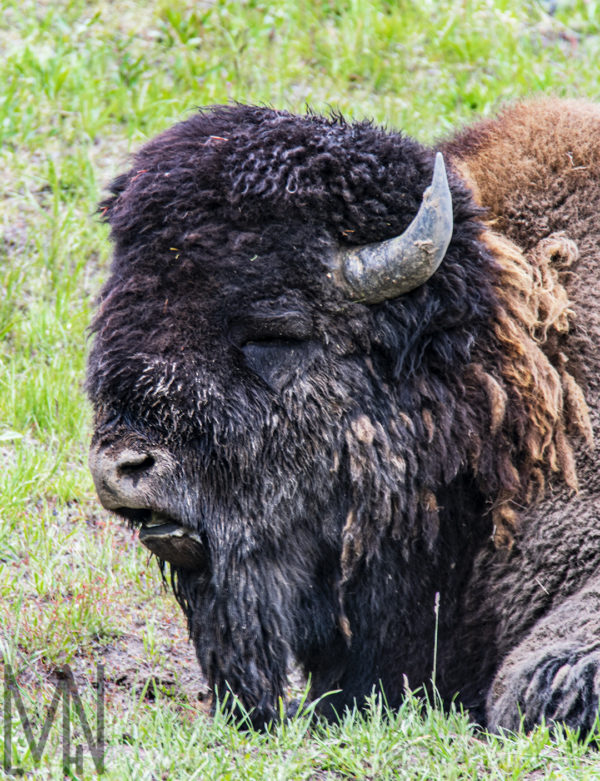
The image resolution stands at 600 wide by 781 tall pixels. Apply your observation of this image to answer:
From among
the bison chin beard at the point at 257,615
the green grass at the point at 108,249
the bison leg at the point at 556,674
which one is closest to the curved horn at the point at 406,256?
the bison chin beard at the point at 257,615

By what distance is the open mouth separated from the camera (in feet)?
A: 11.3

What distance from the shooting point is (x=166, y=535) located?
3.46 meters

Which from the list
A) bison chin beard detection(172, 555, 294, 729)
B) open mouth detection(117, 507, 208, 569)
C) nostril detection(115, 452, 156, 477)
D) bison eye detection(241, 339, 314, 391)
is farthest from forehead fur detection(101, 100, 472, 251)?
bison chin beard detection(172, 555, 294, 729)

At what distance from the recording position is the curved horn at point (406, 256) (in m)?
3.33

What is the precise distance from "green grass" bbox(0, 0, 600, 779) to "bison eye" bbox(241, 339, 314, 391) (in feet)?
3.74

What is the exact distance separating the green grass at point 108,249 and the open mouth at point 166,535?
53 centimetres

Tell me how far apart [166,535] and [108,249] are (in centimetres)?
382

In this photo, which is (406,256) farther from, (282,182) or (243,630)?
(243,630)

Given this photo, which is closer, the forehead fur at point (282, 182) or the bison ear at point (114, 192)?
Answer: the forehead fur at point (282, 182)

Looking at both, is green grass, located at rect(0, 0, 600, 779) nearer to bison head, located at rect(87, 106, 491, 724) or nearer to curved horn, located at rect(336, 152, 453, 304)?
bison head, located at rect(87, 106, 491, 724)

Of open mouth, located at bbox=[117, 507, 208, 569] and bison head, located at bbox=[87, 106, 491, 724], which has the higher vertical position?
bison head, located at bbox=[87, 106, 491, 724]

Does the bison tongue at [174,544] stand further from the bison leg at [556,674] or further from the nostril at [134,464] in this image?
the bison leg at [556,674]

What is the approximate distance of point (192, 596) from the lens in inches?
145

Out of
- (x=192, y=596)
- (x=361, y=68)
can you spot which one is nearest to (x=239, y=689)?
(x=192, y=596)
